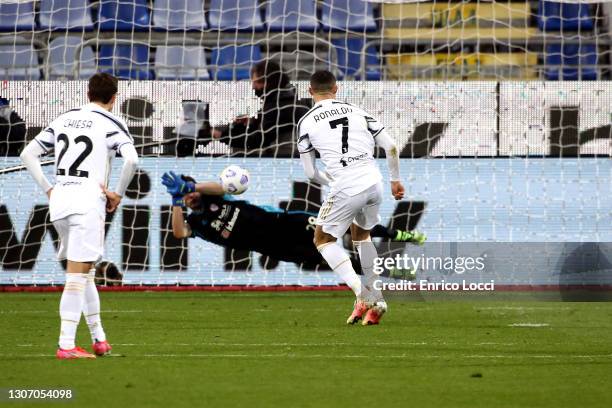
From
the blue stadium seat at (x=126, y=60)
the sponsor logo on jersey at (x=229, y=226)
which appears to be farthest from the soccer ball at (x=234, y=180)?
the blue stadium seat at (x=126, y=60)

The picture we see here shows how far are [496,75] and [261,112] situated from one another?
3.21 meters

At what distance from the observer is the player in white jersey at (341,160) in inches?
373

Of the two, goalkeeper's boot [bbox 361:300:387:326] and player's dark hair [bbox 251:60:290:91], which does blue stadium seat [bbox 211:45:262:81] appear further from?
goalkeeper's boot [bbox 361:300:387:326]

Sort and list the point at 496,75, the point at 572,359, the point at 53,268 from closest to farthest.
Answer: the point at 572,359
the point at 53,268
the point at 496,75

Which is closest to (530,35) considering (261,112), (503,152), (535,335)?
(503,152)

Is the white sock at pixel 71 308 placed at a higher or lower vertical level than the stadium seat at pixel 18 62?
lower

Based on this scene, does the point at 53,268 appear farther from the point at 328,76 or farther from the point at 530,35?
the point at 530,35

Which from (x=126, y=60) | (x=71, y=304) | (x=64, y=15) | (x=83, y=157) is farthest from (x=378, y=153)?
(x=71, y=304)

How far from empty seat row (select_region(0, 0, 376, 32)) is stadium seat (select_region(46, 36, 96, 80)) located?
22 centimetres

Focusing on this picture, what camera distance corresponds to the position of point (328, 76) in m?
9.52

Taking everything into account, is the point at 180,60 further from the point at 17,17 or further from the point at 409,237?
the point at 409,237

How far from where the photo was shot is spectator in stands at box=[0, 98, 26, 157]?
13.5m

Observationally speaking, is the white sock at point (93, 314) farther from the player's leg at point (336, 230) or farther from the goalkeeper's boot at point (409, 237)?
the goalkeeper's boot at point (409, 237)

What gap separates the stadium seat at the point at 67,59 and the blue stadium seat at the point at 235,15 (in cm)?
176
